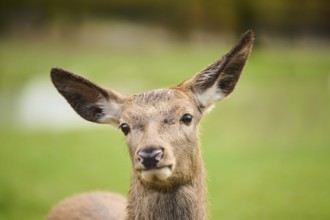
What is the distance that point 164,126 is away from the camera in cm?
529

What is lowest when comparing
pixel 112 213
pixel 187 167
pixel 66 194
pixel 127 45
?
pixel 127 45

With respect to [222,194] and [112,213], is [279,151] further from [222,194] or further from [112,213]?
[112,213]

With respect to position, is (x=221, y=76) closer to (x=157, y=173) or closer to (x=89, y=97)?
(x=89, y=97)

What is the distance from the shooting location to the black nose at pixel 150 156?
16.2ft

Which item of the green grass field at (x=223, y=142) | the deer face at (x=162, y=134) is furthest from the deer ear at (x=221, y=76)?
the green grass field at (x=223, y=142)

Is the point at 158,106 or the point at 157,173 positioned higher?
the point at 158,106

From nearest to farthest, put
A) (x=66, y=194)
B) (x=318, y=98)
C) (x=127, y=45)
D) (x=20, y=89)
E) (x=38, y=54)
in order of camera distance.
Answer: (x=66, y=194) → (x=318, y=98) → (x=20, y=89) → (x=38, y=54) → (x=127, y=45)

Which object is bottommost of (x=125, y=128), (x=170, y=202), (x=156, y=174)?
(x=170, y=202)

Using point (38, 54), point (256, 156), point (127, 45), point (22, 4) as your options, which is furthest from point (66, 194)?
point (22, 4)

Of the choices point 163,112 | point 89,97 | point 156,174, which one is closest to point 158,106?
point 163,112

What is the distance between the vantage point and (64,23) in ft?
72.5

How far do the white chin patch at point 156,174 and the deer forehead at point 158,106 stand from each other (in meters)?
0.41

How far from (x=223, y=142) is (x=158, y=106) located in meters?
7.80

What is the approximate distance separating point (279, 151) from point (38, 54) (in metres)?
9.05
